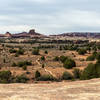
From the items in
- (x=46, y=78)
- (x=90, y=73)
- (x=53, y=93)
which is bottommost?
(x=46, y=78)

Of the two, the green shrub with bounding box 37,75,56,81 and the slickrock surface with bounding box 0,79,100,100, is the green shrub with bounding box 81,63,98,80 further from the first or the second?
the slickrock surface with bounding box 0,79,100,100

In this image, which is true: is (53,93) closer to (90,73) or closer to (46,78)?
(90,73)

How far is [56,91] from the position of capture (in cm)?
900

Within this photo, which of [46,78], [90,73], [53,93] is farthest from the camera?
[46,78]

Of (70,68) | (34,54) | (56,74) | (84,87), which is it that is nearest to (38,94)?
(84,87)

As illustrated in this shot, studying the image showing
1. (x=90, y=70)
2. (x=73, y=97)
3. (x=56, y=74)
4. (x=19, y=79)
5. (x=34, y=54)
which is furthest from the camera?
(x=34, y=54)

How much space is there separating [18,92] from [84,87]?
9.65ft

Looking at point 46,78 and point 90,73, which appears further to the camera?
point 46,78

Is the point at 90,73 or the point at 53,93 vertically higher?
the point at 53,93

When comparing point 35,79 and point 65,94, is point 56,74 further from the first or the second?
point 65,94

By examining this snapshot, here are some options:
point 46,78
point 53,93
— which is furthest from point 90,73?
point 53,93

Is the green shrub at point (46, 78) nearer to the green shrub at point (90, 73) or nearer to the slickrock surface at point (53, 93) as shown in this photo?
the green shrub at point (90, 73)

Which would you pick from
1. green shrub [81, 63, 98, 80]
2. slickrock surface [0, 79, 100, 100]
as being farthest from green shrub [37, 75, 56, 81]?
slickrock surface [0, 79, 100, 100]

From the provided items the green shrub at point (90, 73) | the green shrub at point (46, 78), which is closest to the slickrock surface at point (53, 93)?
the green shrub at point (90, 73)
